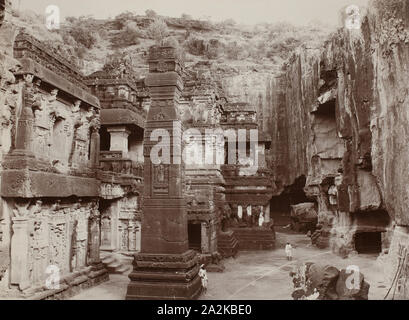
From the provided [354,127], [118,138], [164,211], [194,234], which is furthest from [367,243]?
[118,138]

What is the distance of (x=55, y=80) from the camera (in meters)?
10.0

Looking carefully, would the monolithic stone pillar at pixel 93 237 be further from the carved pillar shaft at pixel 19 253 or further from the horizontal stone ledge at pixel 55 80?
the horizontal stone ledge at pixel 55 80

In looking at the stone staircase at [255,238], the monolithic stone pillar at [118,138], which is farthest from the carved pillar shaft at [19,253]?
the stone staircase at [255,238]

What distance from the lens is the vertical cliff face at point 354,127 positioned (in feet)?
30.7

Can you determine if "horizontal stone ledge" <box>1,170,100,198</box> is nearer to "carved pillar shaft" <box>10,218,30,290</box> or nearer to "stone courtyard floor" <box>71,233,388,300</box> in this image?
"carved pillar shaft" <box>10,218,30,290</box>

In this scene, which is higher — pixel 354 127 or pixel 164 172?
pixel 354 127

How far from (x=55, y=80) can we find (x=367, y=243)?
1557 centimetres

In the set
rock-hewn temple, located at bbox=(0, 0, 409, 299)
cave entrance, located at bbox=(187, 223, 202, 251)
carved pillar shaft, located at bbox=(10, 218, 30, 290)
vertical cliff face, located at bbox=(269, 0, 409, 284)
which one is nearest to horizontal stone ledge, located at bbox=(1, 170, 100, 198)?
rock-hewn temple, located at bbox=(0, 0, 409, 299)

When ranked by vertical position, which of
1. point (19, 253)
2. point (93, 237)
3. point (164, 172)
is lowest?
point (93, 237)

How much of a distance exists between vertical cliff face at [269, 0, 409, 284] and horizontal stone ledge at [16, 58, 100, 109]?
929 cm

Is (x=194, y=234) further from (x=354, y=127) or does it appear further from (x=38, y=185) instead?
(x=38, y=185)

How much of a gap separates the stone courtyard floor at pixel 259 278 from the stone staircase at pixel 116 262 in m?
0.45

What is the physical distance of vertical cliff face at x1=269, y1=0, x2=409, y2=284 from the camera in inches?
368
